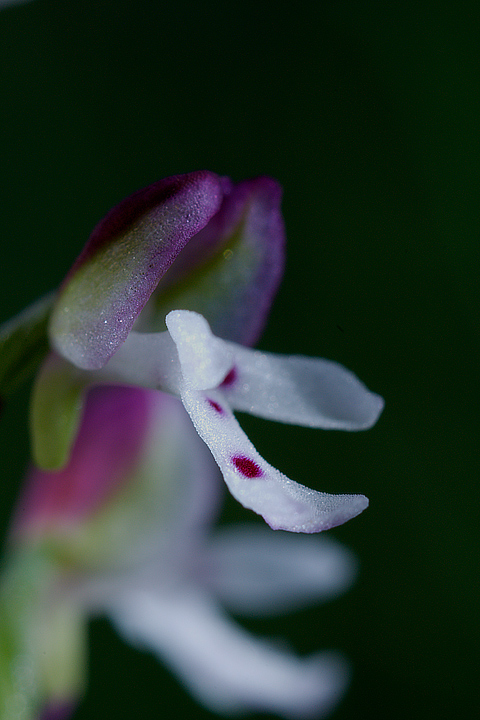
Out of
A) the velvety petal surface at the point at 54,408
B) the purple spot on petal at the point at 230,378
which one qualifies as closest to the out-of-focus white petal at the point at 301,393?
the purple spot on petal at the point at 230,378

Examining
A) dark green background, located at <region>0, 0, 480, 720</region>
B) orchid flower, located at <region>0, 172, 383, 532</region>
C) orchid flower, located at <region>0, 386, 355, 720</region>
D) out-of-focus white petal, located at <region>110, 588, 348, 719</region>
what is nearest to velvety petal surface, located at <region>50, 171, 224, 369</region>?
orchid flower, located at <region>0, 172, 383, 532</region>

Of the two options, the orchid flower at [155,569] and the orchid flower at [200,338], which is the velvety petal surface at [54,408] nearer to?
the orchid flower at [200,338]

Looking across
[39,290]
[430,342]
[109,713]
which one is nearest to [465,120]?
[430,342]

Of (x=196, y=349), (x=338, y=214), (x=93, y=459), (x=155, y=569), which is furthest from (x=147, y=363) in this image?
(x=338, y=214)

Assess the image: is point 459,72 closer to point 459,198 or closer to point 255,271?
point 459,198

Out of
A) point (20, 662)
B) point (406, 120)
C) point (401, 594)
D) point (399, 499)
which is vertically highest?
point (406, 120)

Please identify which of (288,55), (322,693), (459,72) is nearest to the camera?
(322,693)

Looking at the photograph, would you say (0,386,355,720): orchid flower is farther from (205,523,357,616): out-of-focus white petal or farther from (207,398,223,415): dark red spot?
(207,398,223,415): dark red spot

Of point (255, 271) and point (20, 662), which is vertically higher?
point (255, 271)
